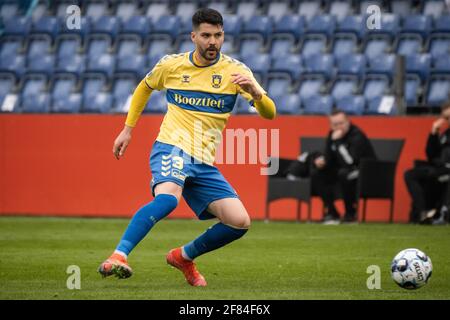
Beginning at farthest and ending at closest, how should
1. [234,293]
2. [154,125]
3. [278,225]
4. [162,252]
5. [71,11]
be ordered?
1. [71,11]
2. [154,125]
3. [278,225]
4. [162,252]
5. [234,293]

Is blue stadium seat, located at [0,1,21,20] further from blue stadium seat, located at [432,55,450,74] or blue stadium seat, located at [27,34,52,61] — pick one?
blue stadium seat, located at [432,55,450,74]

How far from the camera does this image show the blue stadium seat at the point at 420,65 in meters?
18.9

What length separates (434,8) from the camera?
20.0 meters

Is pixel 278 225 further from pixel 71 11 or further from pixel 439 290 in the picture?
pixel 439 290

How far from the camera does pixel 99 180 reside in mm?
17891

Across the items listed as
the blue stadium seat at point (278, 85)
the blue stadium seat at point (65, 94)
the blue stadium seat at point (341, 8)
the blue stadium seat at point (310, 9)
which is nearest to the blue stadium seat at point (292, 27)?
the blue stadium seat at point (310, 9)

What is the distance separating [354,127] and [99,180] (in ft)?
14.4

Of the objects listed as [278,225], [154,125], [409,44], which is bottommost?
[278,225]

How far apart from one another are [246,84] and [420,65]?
11571 mm

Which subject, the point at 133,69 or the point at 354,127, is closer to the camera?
the point at 354,127

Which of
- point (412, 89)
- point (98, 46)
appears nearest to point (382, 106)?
point (412, 89)

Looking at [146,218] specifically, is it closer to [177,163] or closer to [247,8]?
[177,163]

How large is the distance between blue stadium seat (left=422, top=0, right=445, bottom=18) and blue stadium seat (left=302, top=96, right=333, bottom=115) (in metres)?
2.90
